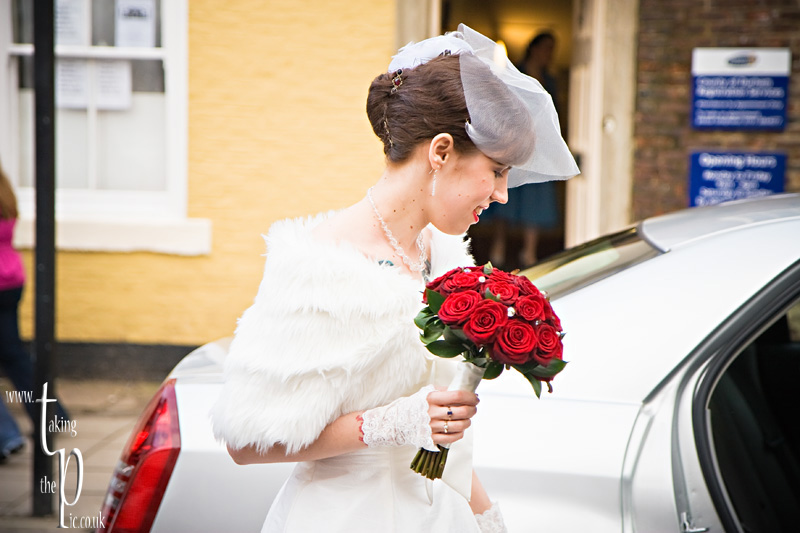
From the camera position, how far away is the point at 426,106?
160 centimetres

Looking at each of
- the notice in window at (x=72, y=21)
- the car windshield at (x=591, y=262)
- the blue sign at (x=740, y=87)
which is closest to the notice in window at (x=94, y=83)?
the notice in window at (x=72, y=21)

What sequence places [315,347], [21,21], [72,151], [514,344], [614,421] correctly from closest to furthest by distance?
[514,344] < [315,347] < [614,421] < [21,21] < [72,151]

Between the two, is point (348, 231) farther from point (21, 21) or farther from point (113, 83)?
point (21, 21)

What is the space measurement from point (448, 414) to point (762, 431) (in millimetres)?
1646

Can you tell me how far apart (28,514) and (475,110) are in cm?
332

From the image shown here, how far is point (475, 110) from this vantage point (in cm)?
155

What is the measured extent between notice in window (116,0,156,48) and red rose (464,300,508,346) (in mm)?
5351

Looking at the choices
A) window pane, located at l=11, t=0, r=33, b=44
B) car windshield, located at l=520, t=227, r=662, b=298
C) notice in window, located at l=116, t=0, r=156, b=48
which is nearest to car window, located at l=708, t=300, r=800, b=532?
car windshield, located at l=520, t=227, r=662, b=298

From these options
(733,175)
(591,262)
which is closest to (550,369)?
(591,262)

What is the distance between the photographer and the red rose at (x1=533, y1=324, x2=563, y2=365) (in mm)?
1432

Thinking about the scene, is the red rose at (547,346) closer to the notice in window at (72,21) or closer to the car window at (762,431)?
the car window at (762,431)

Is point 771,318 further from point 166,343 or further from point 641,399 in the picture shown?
point 166,343

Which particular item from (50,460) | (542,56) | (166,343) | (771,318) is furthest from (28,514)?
(542,56)

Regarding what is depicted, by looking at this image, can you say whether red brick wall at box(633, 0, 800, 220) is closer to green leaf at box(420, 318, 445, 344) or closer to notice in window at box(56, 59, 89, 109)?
notice in window at box(56, 59, 89, 109)
